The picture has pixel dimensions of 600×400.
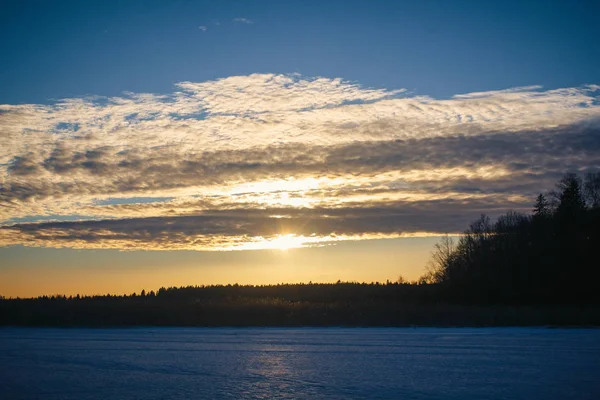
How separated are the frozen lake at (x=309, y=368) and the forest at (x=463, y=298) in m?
8.27

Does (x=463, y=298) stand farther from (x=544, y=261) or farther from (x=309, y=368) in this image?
(x=309, y=368)

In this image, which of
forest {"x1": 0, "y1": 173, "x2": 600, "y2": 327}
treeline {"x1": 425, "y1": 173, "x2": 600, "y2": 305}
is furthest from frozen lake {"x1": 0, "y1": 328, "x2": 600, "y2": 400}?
treeline {"x1": 425, "y1": 173, "x2": 600, "y2": 305}

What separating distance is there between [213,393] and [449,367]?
451 centimetres

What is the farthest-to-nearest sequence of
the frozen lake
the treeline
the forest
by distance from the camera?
the treeline, the forest, the frozen lake

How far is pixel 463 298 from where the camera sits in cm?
4216

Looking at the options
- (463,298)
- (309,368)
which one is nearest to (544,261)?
(463,298)

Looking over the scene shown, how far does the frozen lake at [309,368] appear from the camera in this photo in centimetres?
820

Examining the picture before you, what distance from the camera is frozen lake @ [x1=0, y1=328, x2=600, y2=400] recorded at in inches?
323

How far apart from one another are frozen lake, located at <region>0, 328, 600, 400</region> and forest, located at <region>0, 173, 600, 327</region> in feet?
27.1

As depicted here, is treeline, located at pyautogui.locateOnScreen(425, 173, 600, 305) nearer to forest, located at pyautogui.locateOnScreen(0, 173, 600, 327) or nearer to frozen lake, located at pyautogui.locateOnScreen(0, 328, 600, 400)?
forest, located at pyautogui.locateOnScreen(0, 173, 600, 327)

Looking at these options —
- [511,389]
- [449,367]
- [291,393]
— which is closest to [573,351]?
[449,367]

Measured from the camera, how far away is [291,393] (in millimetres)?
8070

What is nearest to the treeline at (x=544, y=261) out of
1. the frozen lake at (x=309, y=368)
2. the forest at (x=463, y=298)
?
the forest at (x=463, y=298)

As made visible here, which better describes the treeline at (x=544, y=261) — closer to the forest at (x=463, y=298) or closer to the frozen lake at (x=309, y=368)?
the forest at (x=463, y=298)
